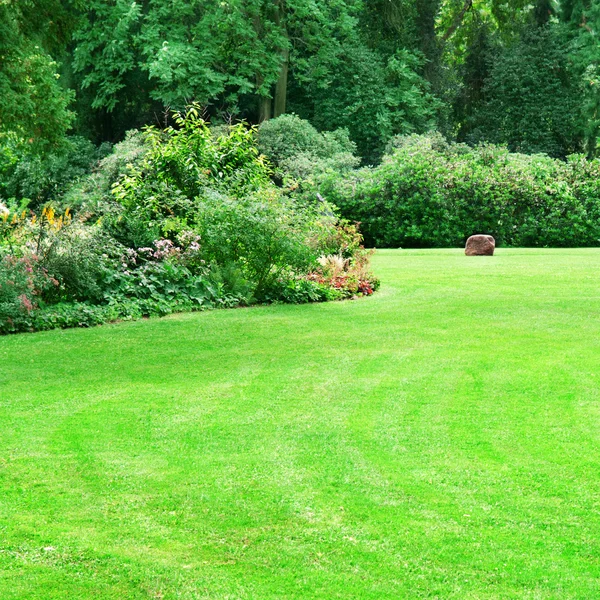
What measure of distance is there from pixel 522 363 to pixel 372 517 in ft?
12.4

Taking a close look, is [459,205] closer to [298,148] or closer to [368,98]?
[298,148]

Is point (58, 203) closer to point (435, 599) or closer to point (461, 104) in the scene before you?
point (461, 104)

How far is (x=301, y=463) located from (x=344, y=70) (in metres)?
27.5

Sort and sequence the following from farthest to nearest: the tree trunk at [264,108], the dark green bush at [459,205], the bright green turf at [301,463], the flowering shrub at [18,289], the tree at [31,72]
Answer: the tree trunk at [264,108] < the dark green bush at [459,205] < the tree at [31,72] < the flowering shrub at [18,289] < the bright green turf at [301,463]

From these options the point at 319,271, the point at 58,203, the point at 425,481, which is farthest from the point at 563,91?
the point at 425,481

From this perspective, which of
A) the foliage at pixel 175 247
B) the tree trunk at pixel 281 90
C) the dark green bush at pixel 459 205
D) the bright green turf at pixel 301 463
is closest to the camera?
the bright green turf at pixel 301 463

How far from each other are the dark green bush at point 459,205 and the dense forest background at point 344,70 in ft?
17.1

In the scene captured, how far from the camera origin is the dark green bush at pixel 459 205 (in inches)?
904

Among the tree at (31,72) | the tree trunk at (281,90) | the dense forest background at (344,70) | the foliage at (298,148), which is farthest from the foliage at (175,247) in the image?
the tree trunk at (281,90)

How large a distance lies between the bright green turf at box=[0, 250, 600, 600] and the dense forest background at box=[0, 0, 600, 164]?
14.5m

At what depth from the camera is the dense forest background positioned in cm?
2788

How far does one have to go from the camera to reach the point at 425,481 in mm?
5164

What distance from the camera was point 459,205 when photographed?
75.5 ft

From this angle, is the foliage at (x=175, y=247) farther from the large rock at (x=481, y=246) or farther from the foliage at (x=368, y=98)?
the foliage at (x=368, y=98)
